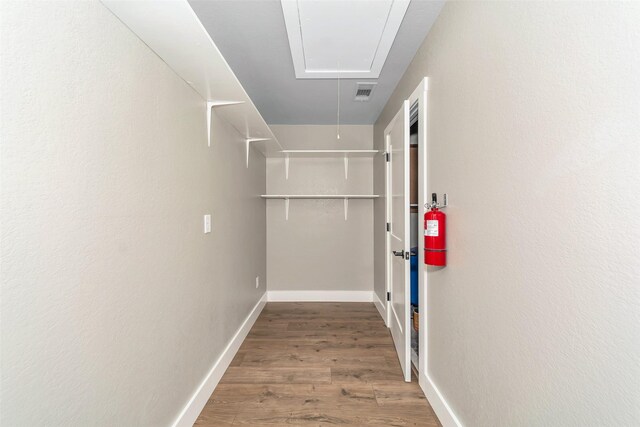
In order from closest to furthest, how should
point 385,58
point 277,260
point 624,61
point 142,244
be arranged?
point 624,61, point 142,244, point 385,58, point 277,260

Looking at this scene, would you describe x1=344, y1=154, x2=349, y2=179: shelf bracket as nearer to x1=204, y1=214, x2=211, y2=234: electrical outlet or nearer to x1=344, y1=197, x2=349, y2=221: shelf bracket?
x1=344, y1=197, x2=349, y2=221: shelf bracket

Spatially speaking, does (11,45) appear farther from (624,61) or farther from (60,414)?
(624,61)

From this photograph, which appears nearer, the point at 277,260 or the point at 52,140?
the point at 52,140

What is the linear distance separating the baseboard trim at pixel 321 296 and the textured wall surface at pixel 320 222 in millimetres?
53

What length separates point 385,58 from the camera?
6.72 feet

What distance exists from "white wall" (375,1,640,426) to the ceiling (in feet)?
1.11

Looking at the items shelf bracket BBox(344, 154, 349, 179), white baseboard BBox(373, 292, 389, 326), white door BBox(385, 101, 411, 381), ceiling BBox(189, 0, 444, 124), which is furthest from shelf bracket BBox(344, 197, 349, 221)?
ceiling BBox(189, 0, 444, 124)

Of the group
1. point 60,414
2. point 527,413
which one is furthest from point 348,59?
point 60,414

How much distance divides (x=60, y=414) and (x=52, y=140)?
2.61 ft

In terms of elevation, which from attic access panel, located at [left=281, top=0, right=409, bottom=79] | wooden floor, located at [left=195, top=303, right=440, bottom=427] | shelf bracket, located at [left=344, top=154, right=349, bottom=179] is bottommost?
wooden floor, located at [left=195, top=303, right=440, bottom=427]

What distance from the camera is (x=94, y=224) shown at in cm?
97

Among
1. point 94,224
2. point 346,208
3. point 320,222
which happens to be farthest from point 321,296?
point 94,224

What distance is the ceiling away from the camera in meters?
1.55

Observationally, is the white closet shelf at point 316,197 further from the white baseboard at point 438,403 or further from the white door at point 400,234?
the white baseboard at point 438,403
